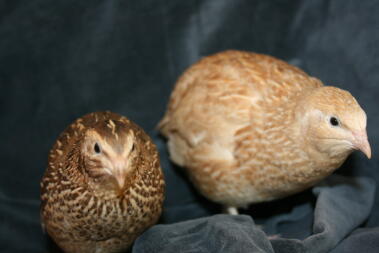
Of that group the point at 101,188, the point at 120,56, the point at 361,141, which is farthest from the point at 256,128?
the point at 120,56

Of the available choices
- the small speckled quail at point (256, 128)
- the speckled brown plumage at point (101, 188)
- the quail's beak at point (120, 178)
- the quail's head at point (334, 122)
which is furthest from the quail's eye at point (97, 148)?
the quail's head at point (334, 122)

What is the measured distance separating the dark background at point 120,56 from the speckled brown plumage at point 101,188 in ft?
1.76

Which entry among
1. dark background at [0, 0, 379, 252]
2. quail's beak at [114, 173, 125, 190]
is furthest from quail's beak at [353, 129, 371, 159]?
quail's beak at [114, 173, 125, 190]

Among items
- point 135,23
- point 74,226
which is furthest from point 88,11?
point 74,226

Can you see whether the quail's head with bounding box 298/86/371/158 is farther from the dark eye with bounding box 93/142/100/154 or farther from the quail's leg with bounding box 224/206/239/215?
the dark eye with bounding box 93/142/100/154

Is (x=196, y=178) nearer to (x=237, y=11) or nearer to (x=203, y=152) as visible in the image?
(x=203, y=152)

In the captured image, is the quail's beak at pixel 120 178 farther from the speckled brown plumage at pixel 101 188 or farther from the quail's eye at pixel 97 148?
the quail's eye at pixel 97 148

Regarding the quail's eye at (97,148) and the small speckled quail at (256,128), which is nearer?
the quail's eye at (97,148)

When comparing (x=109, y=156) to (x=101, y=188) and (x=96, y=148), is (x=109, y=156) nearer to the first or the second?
(x=96, y=148)

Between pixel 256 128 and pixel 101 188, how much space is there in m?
0.87

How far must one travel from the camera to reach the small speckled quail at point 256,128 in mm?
2092

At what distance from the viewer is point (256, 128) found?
2.36m

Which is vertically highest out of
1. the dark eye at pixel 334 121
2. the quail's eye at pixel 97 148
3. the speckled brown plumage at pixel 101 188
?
the quail's eye at pixel 97 148

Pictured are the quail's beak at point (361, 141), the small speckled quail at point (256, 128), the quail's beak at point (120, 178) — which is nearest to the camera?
the quail's beak at point (120, 178)
